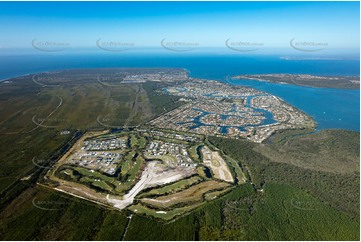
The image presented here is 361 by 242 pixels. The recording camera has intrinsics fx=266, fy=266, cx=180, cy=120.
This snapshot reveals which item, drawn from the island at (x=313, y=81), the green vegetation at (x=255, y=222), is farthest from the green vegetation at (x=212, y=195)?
the island at (x=313, y=81)

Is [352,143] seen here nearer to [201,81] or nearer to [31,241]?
[31,241]

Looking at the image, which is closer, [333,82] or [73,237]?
[73,237]

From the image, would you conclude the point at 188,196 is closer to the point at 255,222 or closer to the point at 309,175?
the point at 255,222

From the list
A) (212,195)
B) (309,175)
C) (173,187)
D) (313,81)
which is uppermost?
(173,187)

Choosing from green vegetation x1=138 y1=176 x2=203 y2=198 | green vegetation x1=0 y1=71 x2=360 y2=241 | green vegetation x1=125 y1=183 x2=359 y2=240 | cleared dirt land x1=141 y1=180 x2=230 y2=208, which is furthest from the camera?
green vegetation x1=138 y1=176 x2=203 y2=198

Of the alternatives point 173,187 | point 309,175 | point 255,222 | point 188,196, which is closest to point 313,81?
point 309,175

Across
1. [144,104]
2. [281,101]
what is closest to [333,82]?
[281,101]

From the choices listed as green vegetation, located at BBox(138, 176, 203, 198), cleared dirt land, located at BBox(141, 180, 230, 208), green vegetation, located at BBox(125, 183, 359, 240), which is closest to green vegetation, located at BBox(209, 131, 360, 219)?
green vegetation, located at BBox(125, 183, 359, 240)

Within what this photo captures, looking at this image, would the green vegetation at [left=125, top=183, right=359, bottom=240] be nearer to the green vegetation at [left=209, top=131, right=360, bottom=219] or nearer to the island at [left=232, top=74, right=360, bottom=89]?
the green vegetation at [left=209, top=131, right=360, bottom=219]

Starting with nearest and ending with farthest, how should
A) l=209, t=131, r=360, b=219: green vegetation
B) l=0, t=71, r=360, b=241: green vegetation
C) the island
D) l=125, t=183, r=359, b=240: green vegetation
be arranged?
1. l=125, t=183, r=359, b=240: green vegetation
2. l=0, t=71, r=360, b=241: green vegetation
3. l=209, t=131, r=360, b=219: green vegetation
4. the island

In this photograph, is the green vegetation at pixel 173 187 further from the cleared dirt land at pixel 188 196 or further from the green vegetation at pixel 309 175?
the green vegetation at pixel 309 175

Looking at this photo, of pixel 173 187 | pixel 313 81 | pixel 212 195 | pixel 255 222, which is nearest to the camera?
pixel 255 222
